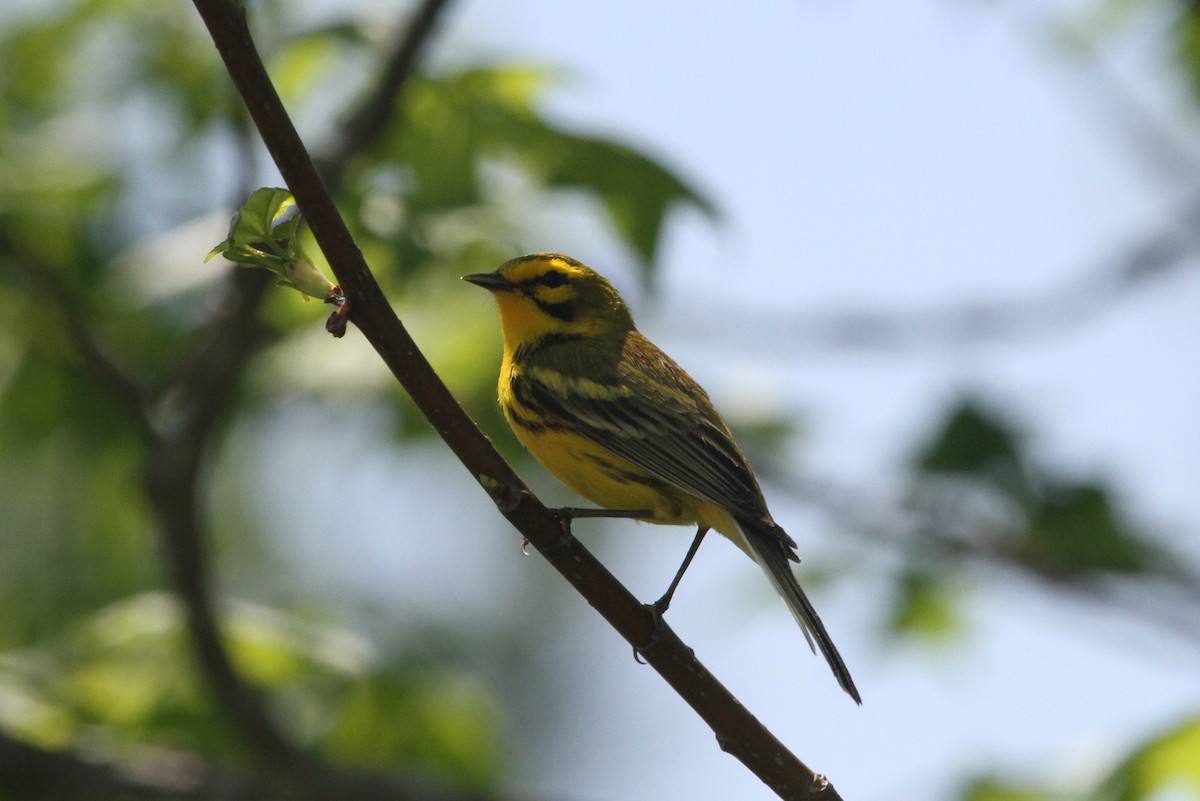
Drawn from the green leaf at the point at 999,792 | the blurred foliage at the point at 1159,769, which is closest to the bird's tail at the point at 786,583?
the blurred foliage at the point at 1159,769

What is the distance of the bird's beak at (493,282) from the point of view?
3.58m

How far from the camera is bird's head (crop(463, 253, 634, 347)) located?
3709mm

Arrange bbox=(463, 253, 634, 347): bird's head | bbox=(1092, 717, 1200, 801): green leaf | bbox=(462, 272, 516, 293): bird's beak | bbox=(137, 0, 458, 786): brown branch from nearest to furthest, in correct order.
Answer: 1. bbox=(1092, 717, 1200, 801): green leaf
2. bbox=(462, 272, 516, 293): bird's beak
3. bbox=(463, 253, 634, 347): bird's head
4. bbox=(137, 0, 458, 786): brown branch

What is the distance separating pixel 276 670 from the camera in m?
4.64

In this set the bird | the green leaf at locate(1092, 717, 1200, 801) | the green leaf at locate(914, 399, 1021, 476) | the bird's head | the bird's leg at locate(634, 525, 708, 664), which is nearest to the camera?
the bird's leg at locate(634, 525, 708, 664)

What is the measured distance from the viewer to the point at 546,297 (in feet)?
12.5

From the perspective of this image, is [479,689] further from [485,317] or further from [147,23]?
[147,23]

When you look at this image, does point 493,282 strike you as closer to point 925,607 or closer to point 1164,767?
point 1164,767

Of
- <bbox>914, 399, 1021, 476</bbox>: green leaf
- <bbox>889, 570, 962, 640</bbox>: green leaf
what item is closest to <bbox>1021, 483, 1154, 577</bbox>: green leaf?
<bbox>914, 399, 1021, 476</bbox>: green leaf

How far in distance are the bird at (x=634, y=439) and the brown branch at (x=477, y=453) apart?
0.54 metres

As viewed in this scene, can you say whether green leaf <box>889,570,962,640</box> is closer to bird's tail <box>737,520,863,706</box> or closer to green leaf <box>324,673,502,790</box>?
green leaf <box>324,673,502,790</box>

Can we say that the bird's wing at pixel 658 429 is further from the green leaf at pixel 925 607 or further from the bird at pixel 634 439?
the green leaf at pixel 925 607

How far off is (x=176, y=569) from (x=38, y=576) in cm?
421

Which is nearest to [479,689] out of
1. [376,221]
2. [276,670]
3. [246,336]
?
[276,670]
